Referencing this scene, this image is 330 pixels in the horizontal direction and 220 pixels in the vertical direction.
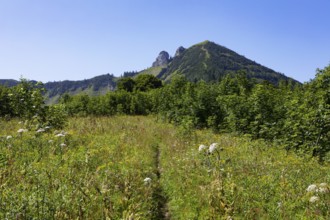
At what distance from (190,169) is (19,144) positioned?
6143 mm

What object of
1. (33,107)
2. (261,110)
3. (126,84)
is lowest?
(261,110)

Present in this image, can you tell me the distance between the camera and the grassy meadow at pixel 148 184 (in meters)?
5.00

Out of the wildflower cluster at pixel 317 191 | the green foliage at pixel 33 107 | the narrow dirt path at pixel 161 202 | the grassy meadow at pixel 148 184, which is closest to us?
the grassy meadow at pixel 148 184

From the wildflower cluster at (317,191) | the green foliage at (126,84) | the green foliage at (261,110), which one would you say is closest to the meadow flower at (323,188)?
the wildflower cluster at (317,191)

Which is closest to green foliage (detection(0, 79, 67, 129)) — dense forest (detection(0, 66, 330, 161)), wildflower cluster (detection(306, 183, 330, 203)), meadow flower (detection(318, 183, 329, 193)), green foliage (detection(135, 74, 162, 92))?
dense forest (detection(0, 66, 330, 161))

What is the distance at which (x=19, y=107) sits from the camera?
48.1 feet

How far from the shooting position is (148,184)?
23.9ft

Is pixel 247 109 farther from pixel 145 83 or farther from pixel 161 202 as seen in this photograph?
pixel 145 83

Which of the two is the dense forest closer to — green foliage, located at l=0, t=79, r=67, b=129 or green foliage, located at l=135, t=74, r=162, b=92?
green foliage, located at l=0, t=79, r=67, b=129

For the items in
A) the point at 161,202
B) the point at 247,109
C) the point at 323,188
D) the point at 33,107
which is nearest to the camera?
the point at 323,188

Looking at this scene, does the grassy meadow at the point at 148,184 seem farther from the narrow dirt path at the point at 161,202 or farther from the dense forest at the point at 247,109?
the dense forest at the point at 247,109

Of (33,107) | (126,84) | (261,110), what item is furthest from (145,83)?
(33,107)

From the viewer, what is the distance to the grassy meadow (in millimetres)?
5004

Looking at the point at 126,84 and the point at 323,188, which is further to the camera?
the point at 126,84
